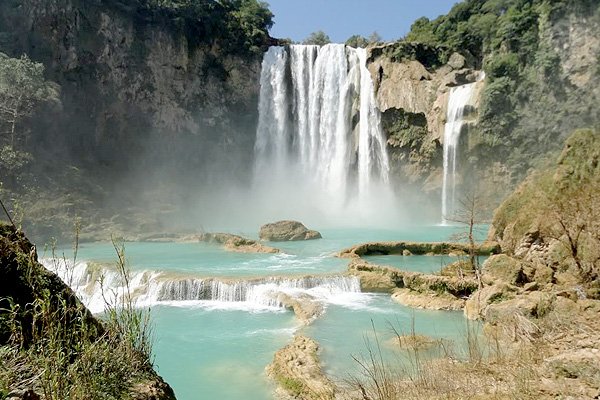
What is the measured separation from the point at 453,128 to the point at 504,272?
74.9 ft

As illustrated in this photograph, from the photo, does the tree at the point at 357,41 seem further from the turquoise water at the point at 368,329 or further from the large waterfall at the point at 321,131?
the turquoise water at the point at 368,329

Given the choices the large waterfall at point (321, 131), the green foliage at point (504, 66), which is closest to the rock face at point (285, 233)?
the large waterfall at point (321, 131)

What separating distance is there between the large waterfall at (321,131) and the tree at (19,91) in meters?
16.8

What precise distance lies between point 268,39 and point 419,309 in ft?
112

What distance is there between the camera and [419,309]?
33.4ft

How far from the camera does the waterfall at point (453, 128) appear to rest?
3053 centimetres

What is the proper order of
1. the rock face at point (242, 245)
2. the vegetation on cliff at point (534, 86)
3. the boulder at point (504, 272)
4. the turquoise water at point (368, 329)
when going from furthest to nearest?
the vegetation on cliff at point (534, 86), the rock face at point (242, 245), the boulder at point (504, 272), the turquoise water at point (368, 329)

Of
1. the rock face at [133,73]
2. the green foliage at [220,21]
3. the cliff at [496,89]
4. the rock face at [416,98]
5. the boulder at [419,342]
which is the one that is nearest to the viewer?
the boulder at [419,342]

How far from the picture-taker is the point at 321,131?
35.5 m

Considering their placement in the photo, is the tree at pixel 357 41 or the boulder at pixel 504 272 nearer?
the boulder at pixel 504 272

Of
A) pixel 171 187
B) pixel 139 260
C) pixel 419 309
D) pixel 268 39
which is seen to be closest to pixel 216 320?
pixel 419 309

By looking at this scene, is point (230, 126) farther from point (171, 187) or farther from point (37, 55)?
point (37, 55)

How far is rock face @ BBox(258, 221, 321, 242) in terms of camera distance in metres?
22.9

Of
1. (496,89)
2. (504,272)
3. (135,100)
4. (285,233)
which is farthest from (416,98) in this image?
(504,272)
